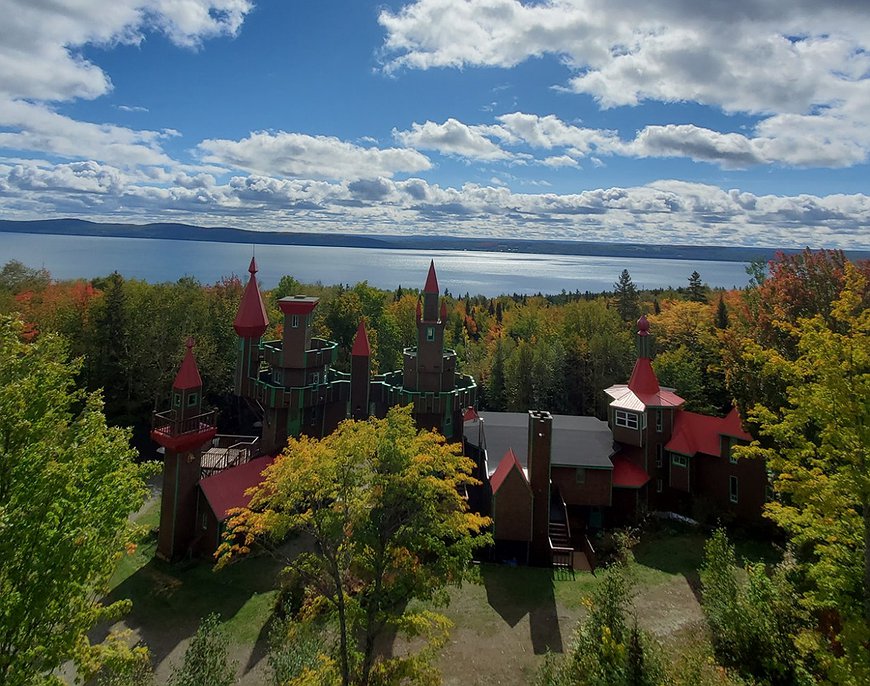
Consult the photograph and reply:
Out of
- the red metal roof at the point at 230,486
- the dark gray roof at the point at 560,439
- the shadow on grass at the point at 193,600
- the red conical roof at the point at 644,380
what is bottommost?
the shadow on grass at the point at 193,600

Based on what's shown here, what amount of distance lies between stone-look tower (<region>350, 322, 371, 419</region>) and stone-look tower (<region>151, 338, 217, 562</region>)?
7.98 meters

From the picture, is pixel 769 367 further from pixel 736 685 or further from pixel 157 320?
pixel 157 320

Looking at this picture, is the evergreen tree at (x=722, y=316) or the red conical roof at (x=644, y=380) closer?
the red conical roof at (x=644, y=380)

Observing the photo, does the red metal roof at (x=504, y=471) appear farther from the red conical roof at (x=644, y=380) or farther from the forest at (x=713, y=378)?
the red conical roof at (x=644, y=380)

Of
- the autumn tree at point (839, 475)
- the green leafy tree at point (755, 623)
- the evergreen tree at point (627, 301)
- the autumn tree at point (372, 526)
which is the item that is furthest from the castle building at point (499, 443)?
the evergreen tree at point (627, 301)

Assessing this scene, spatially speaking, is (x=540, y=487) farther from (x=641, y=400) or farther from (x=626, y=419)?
(x=641, y=400)

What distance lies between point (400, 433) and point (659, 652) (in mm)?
8291

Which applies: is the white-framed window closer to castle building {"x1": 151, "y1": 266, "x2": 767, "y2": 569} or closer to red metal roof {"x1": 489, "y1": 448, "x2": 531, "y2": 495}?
castle building {"x1": 151, "y1": 266, "x2": 767, "y2": 569}

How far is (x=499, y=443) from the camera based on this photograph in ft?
88.9

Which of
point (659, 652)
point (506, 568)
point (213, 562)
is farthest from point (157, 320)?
point (659, 652)

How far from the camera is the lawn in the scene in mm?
15344

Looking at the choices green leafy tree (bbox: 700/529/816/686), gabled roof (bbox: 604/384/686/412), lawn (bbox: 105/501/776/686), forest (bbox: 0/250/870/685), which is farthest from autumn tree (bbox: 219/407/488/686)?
gabled roof (bbox: 604/384/686/412)

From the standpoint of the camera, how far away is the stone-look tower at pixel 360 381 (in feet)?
88.8

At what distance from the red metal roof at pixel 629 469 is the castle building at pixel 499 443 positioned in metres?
0.05
